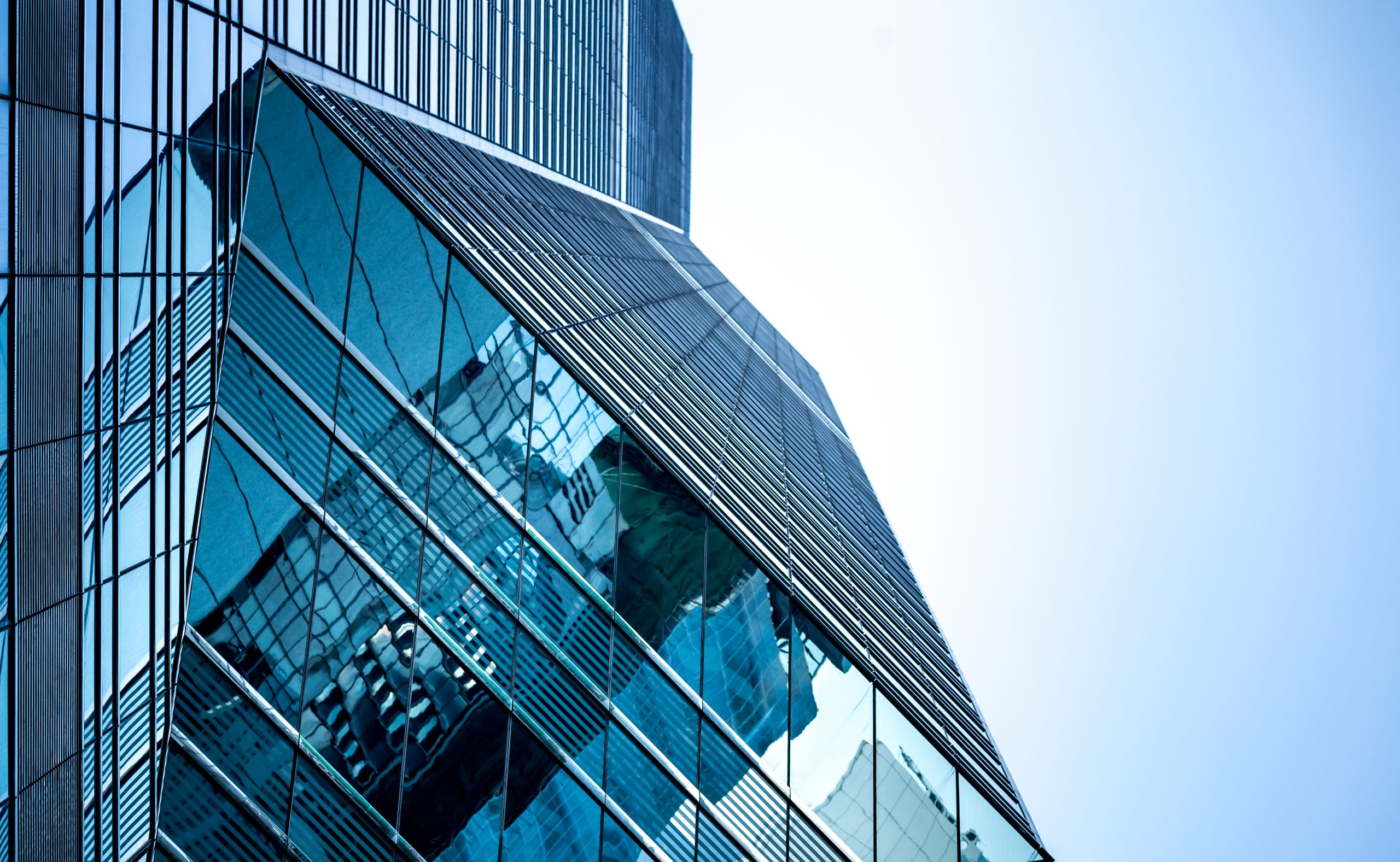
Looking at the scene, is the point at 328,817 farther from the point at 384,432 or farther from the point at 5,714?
the point at 384,432

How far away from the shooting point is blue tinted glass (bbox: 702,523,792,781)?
1067 centimetres

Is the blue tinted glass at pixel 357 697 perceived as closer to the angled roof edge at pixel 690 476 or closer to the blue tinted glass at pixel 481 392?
the blue tinted glass at pixel 481 392

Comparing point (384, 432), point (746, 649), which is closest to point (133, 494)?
point (384, 432)

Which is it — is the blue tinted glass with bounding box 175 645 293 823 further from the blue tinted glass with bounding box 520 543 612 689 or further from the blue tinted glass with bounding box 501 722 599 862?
the blue tinted glass with bounding box 520 543 612 689

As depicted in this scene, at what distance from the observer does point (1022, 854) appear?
10156 mm

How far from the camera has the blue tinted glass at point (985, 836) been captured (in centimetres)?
1013

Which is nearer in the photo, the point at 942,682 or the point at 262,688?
the point at 262,688

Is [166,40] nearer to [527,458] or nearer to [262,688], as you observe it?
[527,458]

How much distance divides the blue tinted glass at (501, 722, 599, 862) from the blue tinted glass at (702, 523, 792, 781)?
75.0 inches

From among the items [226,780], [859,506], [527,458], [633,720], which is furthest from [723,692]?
[859,506]

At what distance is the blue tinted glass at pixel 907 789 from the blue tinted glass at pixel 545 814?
3246 mm

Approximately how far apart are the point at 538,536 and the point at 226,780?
454cm

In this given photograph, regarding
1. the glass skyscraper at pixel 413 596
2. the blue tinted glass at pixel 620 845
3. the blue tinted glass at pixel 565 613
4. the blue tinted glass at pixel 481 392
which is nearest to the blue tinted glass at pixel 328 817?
the glass skyscraper at pixel 413 596

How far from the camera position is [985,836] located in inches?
399
